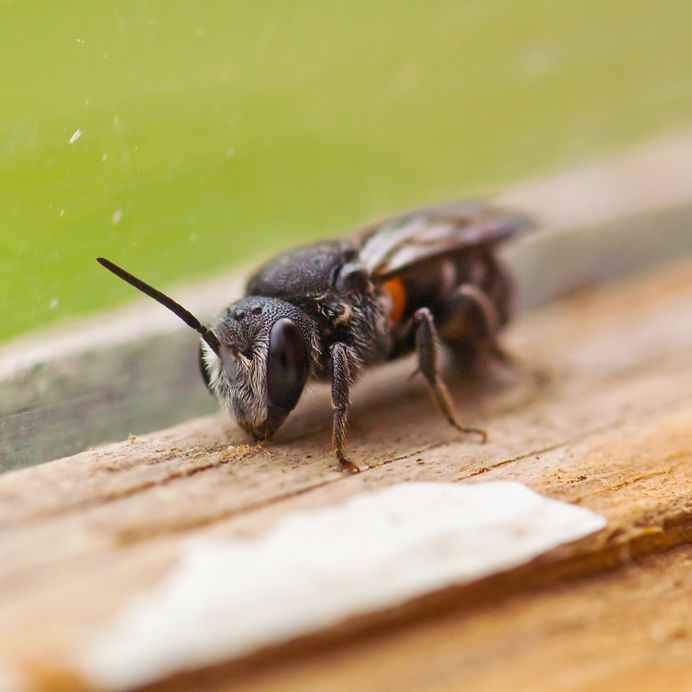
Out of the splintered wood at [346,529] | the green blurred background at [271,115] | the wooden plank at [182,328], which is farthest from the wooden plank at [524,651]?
the green blurred background at [271,115]

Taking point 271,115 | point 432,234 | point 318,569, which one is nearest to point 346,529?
point 318,569

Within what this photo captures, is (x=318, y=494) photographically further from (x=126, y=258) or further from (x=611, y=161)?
(x=611, y=161)

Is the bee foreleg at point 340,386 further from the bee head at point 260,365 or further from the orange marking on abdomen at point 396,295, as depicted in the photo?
the orange marking on abdomen at point 396,295

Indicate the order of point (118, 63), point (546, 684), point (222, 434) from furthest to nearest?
1. point (222, 434)
2. point (118, 63)
3. point (546, 684)

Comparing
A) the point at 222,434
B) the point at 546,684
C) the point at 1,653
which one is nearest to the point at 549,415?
the point at 222,434

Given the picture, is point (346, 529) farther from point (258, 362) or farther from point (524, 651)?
point (258, 362)

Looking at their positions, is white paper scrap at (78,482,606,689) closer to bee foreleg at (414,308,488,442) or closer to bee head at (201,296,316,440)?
bee head at (201,296,316,440)

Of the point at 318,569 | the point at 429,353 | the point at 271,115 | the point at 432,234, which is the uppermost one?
the point at 271,115
